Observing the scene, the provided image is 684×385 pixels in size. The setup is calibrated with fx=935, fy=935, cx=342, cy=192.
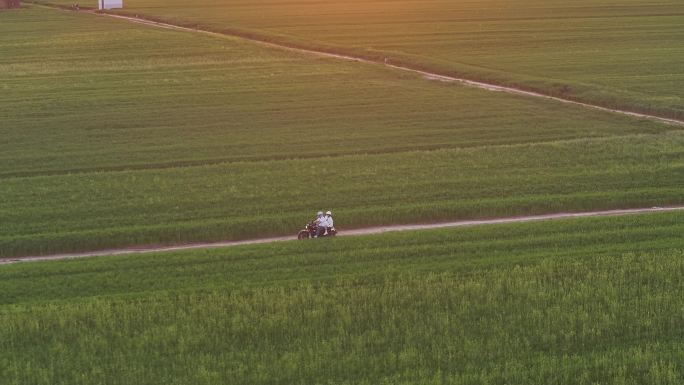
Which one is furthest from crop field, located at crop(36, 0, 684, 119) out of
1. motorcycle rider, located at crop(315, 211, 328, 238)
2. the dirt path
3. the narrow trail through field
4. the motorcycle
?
motorcycle rider, located at crop(315, 211, 328, 238)

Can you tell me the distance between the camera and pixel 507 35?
67938 mm

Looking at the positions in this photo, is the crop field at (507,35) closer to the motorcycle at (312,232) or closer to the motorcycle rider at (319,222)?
the motorcycle at (312,232)

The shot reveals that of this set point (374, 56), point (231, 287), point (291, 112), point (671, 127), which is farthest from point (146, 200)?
point (374, 56)

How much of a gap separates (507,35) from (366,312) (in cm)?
5301

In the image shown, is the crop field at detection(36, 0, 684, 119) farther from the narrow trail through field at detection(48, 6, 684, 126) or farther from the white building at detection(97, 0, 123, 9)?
the white building at detection(97, 0, 123, 9)

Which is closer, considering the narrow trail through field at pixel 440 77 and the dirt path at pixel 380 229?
the dirt path at pixel 380 229

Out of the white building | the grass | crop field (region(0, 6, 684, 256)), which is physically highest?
the white building

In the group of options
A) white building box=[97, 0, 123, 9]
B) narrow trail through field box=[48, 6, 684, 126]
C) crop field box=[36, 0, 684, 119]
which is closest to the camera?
narrow trail through field box=[48, 6, 684, 126]

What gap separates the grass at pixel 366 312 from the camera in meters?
15.5

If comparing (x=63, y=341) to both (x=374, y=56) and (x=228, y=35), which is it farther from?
(x=228, y=35)

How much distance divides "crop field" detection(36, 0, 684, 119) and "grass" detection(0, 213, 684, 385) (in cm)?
2181

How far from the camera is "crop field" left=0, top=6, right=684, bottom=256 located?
26.3 m

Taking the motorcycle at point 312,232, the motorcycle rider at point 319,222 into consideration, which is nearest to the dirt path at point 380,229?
the motorcycle at point 312,232

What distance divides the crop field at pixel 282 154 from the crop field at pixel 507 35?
146 inches
